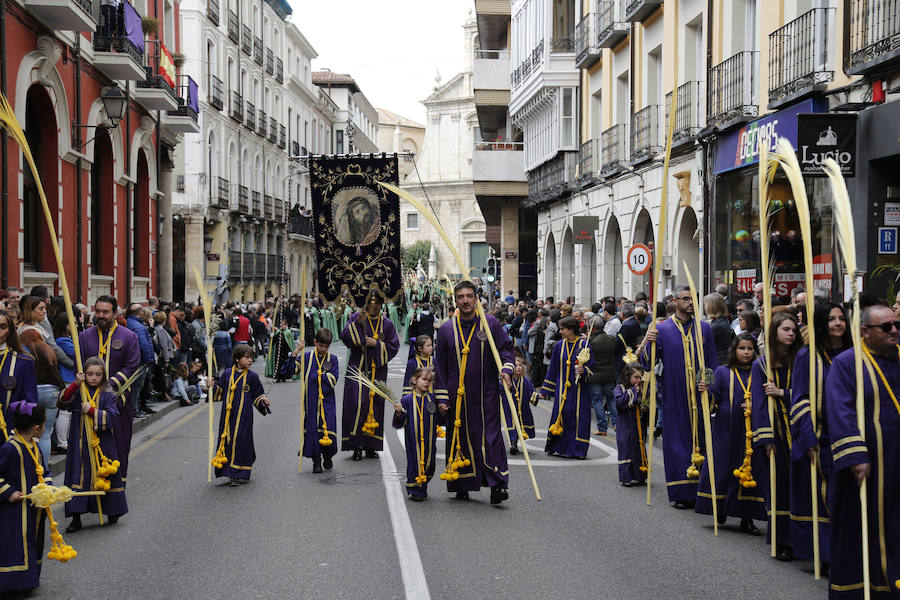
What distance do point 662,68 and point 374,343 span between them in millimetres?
12771

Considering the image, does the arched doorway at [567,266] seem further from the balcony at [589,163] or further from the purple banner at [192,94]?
the purple banner at [192,94]

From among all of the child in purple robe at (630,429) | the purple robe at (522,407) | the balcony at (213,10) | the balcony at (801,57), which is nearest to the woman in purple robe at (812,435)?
the child in purple robe at (630,429)

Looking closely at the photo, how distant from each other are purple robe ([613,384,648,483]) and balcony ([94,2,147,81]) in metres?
15.7

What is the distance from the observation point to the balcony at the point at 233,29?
45.1m

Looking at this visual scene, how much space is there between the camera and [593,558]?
6961 mm

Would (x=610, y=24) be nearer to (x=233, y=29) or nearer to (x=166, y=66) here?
(x=166, y=66)

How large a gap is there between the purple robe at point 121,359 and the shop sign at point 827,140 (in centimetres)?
854

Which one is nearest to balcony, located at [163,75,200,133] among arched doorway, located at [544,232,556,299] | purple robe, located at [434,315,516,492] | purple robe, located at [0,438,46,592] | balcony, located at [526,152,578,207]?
balcony, located at [526,152,578,207]

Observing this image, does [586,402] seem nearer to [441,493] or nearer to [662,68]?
[441,493]

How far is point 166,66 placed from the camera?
86.3 feet

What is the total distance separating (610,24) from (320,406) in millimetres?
16711

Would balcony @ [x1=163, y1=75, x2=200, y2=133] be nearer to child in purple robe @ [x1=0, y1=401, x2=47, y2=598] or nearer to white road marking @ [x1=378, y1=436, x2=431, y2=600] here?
white road marking @ [x1=378, y1=436, x2=431, y2=600]

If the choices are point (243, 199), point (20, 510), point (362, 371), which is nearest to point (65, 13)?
point (362, 371)

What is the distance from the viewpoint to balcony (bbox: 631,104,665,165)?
2209 centimetres
